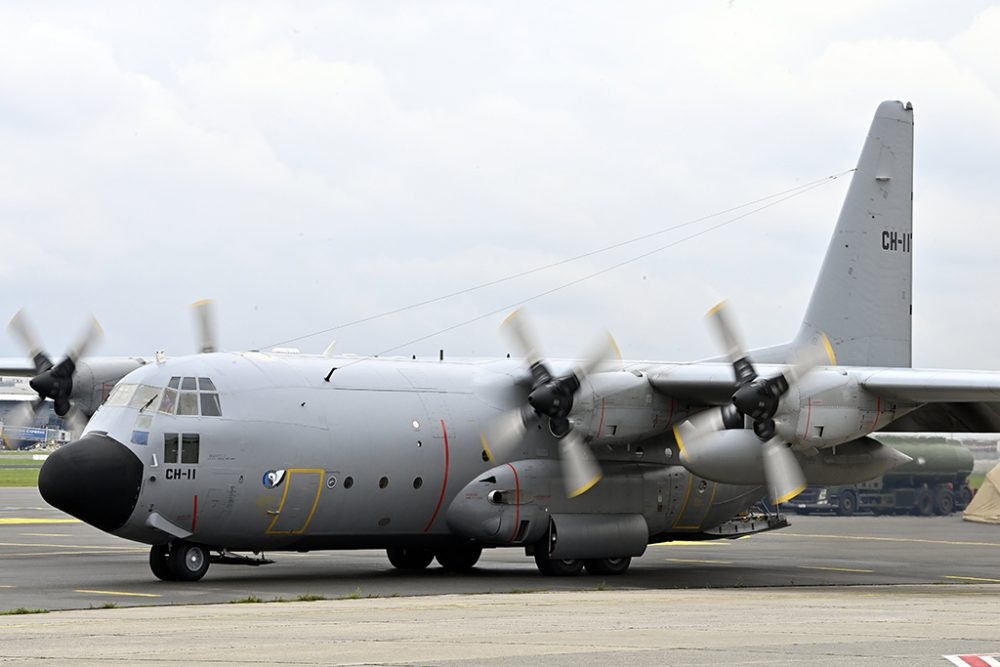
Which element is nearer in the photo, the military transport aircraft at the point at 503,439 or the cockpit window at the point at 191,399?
the military transport aircraft at the point at 503,439

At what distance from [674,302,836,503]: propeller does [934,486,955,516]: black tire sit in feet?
108

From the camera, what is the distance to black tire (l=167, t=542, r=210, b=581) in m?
22.2

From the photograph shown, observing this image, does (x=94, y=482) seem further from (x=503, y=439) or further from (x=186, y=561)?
(x=503, y=439)

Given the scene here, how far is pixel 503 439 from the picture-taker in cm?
2498

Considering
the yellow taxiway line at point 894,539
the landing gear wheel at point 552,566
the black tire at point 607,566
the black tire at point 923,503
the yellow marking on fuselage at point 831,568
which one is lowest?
the black tire at point 923,503

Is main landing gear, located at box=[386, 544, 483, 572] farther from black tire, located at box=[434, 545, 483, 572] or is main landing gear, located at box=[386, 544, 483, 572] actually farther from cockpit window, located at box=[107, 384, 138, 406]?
cockpit window, located at box=[107, 384, 138, 406]

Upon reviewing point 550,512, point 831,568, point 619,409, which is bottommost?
point 831,568

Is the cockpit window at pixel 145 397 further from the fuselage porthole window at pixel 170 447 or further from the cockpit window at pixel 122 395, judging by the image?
the fuselage porthole window at pixel 170 447

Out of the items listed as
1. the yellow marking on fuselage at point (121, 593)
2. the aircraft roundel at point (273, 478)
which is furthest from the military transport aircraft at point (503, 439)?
the yellow marking on fuselage at point (121, 593)

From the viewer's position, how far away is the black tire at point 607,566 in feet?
85.3

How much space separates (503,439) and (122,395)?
6.44m

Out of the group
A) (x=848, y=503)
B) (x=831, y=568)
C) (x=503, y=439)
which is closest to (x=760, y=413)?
(x=503, y=439)

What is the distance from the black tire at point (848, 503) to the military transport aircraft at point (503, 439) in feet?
91.8

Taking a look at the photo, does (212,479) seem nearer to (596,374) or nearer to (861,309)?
(596,374)
